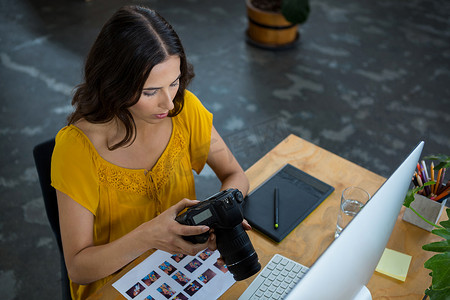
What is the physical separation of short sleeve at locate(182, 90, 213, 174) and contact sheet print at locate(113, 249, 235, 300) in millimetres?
415

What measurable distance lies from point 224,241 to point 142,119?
521 mm

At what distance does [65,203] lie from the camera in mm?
1260

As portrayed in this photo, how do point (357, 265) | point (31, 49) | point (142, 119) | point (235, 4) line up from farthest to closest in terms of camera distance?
1. point (235, 4)
2. point (31, 49)
3. point (142, 119)
4. point (357, 265)

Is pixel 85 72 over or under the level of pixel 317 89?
over

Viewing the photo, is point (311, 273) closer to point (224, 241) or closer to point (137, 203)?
point (224, 241)

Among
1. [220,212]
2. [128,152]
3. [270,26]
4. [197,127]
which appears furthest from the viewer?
[270,26]

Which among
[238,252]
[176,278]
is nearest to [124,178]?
[176,278]

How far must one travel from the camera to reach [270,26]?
147 inches

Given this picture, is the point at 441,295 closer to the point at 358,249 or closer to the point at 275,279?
the point at 358,249

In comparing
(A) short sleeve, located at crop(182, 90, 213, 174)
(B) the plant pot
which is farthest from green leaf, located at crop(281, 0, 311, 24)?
(A) short sleeve, located at crop(182, 90, 213, 174)

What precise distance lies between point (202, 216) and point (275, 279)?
301mm

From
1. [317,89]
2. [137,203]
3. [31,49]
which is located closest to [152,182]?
[137,203]

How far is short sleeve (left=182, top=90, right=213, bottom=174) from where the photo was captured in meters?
1.50

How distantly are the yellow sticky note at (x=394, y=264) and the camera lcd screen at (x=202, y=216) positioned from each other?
20.7 inches
